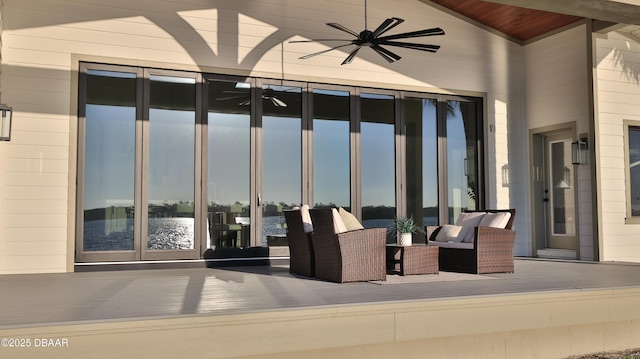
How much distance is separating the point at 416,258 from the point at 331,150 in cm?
263

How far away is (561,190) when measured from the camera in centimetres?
894

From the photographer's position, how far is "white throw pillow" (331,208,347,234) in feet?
18.2

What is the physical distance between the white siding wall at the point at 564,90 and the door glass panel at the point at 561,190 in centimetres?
39

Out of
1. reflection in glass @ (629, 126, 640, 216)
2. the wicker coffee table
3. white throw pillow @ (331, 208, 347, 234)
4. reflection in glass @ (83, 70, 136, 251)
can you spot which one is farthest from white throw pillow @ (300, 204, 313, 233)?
reflection in glass @ (629, 126, 640, 216)

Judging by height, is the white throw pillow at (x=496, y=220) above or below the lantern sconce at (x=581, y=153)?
below

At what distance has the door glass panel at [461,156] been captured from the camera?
8898mm

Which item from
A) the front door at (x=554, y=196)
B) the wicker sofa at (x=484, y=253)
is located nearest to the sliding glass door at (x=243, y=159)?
the front door at (x=554, y=196)

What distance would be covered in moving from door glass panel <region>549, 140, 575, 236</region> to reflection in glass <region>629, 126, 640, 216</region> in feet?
2.71

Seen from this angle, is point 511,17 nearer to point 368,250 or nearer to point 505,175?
point 505,175

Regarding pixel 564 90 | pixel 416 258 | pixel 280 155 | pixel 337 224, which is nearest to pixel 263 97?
pixel 280 155

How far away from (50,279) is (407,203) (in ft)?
16.2

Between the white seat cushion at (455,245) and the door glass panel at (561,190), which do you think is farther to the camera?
the door glass panel at (561,190)

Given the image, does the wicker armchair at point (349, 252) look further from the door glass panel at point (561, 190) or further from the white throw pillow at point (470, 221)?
the door glass panel at point (561, 190)

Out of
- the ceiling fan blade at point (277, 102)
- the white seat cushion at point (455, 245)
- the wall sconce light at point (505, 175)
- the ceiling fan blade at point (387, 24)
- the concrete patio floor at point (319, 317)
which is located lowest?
the concrete patio floor at point (319, 317)
